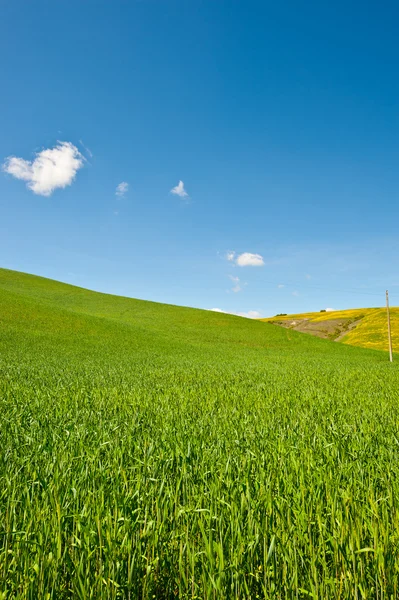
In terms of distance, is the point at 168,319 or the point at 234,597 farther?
the point at 168,319

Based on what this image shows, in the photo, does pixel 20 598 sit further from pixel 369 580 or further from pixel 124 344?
pixel 124 344

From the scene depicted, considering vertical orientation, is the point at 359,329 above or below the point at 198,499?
below

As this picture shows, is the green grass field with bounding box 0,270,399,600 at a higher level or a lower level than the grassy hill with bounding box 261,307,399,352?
higher

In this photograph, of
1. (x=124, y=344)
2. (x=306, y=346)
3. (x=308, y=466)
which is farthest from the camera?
(x=306, y=346)

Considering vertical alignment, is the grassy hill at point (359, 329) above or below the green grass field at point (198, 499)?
below

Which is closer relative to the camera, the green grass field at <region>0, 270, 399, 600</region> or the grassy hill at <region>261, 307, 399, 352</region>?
the green grass field at <region>0, 270, 399, 600</region>

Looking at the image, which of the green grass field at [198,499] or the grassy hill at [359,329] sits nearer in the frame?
the green grass field at [198,499]

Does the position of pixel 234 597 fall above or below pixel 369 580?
above

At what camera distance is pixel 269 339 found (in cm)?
5472

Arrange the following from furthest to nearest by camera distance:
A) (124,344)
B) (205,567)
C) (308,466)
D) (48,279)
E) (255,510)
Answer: (48,279), (124,344), (308,466), (255,510), (205,567)

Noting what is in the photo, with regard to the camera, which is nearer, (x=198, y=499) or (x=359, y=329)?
(x=198, y=499)

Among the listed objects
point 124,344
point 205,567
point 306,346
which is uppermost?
point 205,567

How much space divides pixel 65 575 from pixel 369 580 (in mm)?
2135

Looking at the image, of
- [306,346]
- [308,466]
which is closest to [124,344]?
[306,346]
